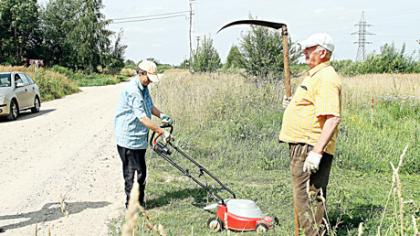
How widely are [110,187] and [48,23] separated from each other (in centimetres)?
6789

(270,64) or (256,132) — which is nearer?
(256,132)

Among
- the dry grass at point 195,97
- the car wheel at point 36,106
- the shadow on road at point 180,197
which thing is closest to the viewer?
the shadow on road at point 180,197

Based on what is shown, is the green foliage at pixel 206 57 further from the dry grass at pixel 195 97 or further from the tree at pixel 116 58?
the tree at pixel 116 58

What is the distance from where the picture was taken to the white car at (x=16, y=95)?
50.1 ft

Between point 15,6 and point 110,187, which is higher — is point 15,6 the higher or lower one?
the higher one

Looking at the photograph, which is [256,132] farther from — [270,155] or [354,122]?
[354,122]

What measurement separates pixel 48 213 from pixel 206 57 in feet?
79.8

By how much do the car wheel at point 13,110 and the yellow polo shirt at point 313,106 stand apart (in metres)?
13.2

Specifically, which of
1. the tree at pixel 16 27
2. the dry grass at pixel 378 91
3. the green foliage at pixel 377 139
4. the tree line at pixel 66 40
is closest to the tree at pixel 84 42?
the tree line at pixel 66 40

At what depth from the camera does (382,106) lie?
14445 millimetres

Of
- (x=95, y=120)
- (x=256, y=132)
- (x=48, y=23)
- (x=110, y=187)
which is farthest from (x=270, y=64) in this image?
(x=48, y=23)

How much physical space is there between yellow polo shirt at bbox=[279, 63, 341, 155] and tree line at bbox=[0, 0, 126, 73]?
57460 millimetres

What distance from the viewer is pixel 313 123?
13.9 ft

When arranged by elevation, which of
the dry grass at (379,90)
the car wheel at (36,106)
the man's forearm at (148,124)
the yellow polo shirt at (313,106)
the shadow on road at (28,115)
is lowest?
the shadow on road at (28,115)
